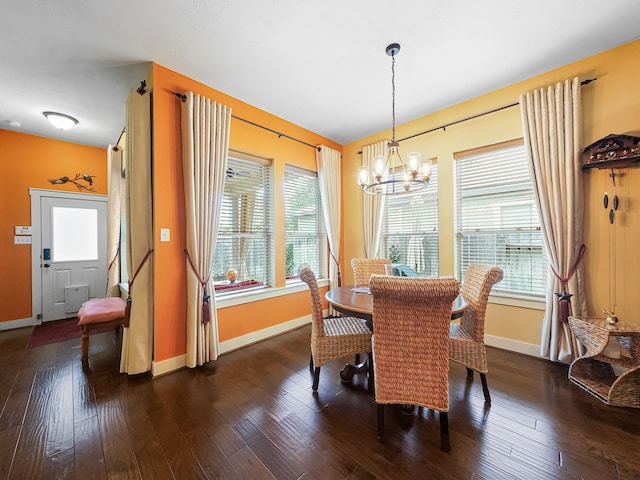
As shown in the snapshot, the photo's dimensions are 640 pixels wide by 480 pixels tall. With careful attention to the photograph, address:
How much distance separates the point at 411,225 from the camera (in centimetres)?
367

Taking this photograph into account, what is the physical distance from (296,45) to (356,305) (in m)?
2.27

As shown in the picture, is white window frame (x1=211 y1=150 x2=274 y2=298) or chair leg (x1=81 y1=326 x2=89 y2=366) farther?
white window frame (x1=211 y1=150 x2=274 y2=298)

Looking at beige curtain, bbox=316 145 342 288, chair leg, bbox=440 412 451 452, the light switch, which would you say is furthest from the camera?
beige curtain, bbox=316 145 342 288

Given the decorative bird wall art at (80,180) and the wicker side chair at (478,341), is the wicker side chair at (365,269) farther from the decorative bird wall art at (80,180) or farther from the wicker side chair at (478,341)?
the decorative bird wall art at (80,180)

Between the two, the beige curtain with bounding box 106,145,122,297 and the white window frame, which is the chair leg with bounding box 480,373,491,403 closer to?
the white window frame

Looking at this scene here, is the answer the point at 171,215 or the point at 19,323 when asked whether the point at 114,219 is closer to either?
the point at 171,215

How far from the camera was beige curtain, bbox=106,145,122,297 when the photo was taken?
11.6ft

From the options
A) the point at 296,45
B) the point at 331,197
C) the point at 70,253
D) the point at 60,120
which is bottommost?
the point at 70,253

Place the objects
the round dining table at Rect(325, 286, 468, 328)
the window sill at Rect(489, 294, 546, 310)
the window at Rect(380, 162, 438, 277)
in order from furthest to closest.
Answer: the window at Rect(380, 162, 438, 277) → the window sill at Rect(489, 294, 546, 310) → the round dining table at Rect(325, 286, 468, 328)

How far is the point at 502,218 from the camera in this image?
292 centimetres

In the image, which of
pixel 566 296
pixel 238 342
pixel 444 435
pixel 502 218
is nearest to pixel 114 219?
pixel 238 342

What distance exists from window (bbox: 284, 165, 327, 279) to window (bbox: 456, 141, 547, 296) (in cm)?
207

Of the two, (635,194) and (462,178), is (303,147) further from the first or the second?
(635,194)

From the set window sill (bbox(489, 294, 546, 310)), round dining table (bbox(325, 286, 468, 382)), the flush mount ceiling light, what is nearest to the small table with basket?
window sill (bbox(489, 294, 546, 310))
